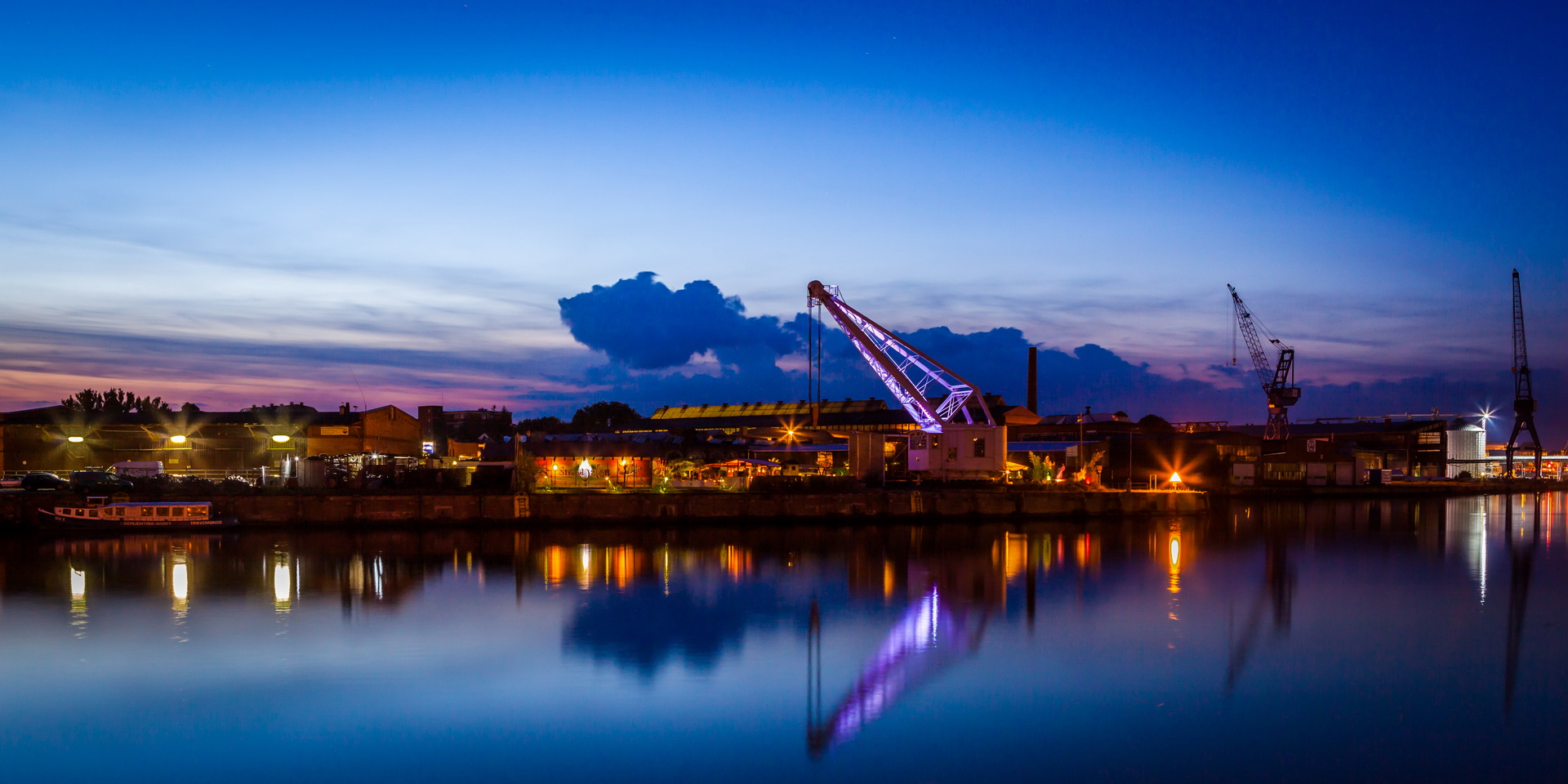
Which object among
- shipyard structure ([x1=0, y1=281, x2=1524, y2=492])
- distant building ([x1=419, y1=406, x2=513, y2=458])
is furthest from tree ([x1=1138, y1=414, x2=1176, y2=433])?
distant building ([x1=419, y1=406, x2=513, y2=458])

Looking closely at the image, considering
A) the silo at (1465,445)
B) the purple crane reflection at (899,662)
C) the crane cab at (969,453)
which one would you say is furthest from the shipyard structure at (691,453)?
the silo at (1465,445)

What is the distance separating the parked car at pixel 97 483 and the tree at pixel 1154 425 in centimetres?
6075

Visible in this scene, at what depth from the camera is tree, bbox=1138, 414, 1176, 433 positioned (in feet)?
246

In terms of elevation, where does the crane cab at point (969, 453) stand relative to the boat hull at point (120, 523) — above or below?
above

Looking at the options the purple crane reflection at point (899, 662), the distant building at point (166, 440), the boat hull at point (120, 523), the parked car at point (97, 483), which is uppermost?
the distant building at point (166, 440)

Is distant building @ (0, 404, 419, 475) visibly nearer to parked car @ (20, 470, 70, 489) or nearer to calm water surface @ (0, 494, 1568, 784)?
parked car @ (20, 470, 70, 489)

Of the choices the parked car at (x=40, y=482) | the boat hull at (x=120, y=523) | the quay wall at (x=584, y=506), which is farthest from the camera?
the parked car at (x=40, y=482)

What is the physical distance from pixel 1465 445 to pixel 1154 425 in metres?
41.9

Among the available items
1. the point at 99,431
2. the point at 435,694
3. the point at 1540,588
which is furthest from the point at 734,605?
the point at 99,431

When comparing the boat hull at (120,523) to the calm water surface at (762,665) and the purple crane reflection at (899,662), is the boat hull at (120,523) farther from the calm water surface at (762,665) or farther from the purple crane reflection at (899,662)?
the purple crane reflection at (899,662)

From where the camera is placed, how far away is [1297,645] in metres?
19.4

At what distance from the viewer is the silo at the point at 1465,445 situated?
96.9 metres

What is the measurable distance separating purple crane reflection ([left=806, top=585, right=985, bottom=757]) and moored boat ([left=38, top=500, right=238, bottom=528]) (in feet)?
77.7

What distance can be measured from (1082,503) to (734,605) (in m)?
23.6
